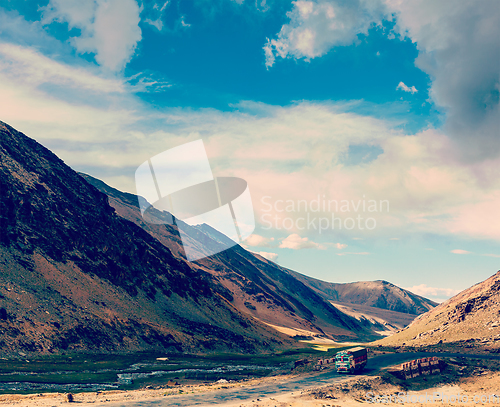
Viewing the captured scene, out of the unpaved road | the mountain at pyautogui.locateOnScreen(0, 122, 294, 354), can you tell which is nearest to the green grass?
the mountain at pyautogui.locateOnScreen(0, 122, 294, 354)

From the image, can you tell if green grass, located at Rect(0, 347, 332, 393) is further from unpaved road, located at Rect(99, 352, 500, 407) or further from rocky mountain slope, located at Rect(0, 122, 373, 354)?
unpaved road, located at Rect(99, 352, 500, 407)

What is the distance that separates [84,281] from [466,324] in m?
93.1

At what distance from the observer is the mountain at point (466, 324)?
273 ft

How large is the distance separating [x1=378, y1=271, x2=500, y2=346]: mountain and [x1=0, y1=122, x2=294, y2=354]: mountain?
44.4m

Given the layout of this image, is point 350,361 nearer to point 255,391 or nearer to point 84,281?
point 255,391

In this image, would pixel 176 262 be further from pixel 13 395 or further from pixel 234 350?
pixel 13 395

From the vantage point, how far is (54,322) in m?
74.9

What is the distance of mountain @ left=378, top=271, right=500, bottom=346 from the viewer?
8325 centimetres

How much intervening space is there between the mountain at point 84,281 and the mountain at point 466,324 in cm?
4438

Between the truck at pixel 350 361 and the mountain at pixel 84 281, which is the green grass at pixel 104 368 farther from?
the truck at pixel 350 361

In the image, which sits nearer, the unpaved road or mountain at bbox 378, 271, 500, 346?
the unpaved road

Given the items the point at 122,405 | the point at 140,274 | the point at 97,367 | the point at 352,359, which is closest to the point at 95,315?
the point at 97,367

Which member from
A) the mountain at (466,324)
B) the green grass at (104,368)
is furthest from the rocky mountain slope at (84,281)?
the mountain at (466,324)

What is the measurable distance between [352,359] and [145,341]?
51.5 metres
